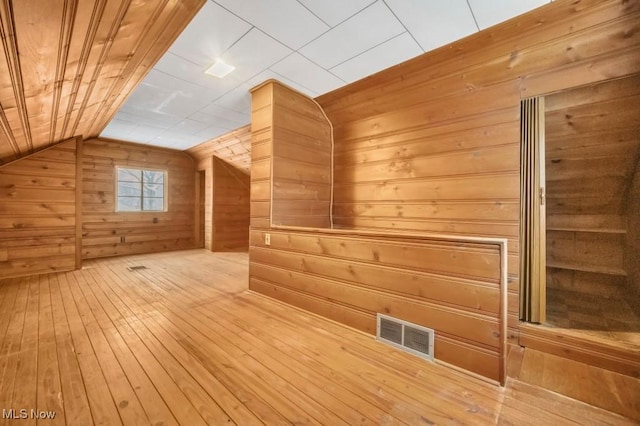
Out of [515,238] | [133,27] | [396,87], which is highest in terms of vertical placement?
[396,87]

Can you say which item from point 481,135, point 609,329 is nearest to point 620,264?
point 609,329

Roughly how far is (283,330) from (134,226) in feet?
16.9

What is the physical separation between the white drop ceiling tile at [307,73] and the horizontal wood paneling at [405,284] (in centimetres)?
158

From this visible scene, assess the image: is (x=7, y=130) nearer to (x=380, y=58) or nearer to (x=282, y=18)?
(x=282, y=18)

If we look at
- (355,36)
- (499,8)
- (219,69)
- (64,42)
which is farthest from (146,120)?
(499,8)

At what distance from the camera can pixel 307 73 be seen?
2.51 metres

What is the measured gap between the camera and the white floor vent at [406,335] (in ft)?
5.49

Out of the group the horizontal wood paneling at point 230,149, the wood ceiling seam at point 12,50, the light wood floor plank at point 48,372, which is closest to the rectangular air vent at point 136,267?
the light wood floor plank at point 48,372

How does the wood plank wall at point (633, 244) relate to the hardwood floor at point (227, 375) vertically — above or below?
above

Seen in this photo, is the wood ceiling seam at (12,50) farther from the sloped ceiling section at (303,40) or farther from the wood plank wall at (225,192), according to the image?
the wood plank wall at (225,192)

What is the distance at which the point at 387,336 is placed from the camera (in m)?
1.86

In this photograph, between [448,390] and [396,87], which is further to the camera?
[396,87]

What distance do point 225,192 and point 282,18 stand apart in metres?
4.82

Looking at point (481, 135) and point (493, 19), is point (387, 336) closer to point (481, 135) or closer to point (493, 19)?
point (481, 135)
